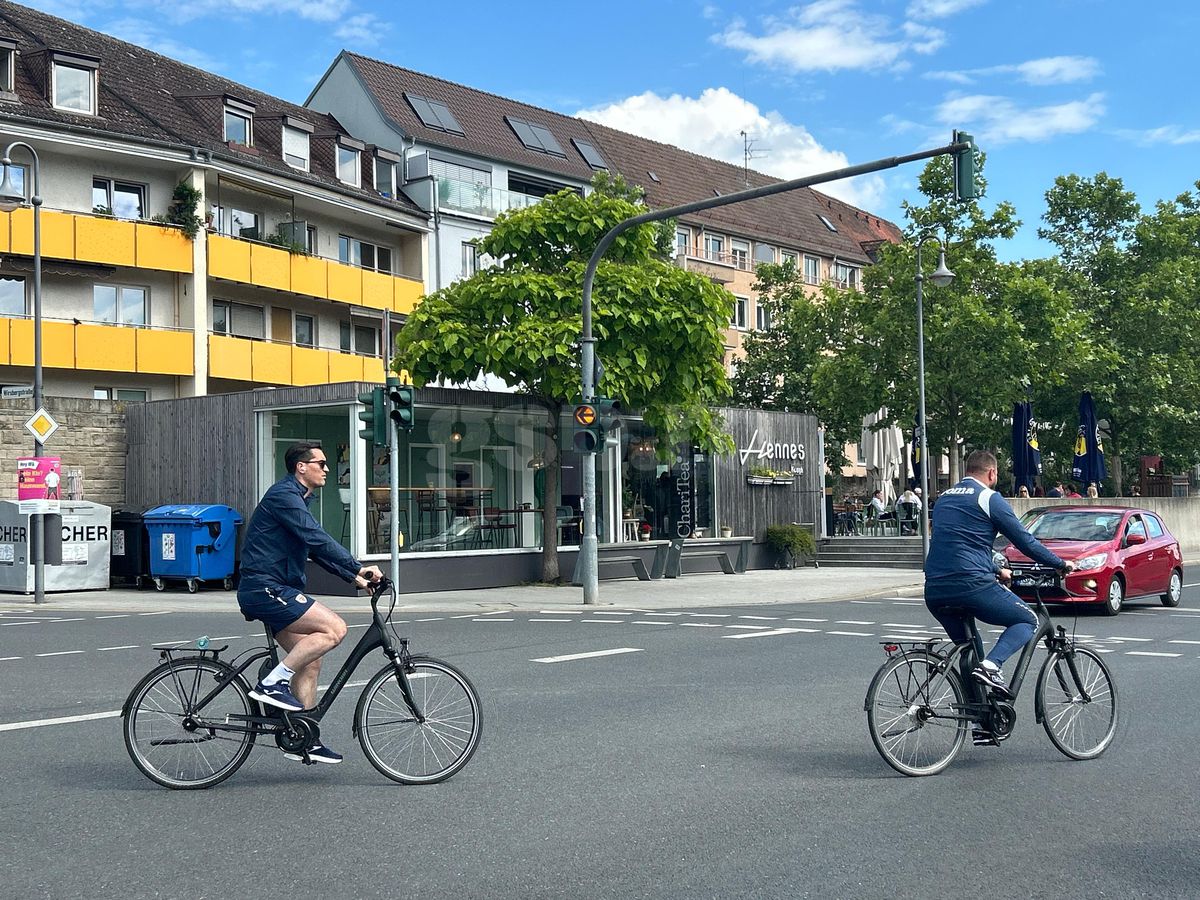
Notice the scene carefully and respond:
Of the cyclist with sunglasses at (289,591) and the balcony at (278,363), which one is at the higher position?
the balcony at (278,363)

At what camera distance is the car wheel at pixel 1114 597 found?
18.6 m

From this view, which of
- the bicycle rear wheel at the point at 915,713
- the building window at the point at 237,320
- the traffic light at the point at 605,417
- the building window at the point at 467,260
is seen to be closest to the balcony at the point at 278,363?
the building window at the point at 237,320

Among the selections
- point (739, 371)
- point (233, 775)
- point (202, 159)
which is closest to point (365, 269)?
point (202, 159)

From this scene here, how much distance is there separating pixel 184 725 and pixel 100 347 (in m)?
30.0

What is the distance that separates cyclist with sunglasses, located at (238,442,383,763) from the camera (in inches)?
275

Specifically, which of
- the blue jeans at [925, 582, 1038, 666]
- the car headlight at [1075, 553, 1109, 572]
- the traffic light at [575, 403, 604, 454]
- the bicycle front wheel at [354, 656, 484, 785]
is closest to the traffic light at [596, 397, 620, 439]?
the traffic light at [575, 403, 604, 454]

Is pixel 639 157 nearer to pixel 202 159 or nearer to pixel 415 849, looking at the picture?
pixel 202 159

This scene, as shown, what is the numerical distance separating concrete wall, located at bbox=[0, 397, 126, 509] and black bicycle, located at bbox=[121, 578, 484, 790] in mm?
22469

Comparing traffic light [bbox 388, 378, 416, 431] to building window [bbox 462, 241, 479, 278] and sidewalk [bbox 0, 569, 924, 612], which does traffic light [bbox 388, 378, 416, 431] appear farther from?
building window [bbox 462, 241, 479, 278]

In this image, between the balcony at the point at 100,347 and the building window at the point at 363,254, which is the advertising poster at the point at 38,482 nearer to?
the balcony at the point at 100,347

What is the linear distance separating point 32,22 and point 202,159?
6884 millimetres

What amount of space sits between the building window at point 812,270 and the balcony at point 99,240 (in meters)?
41.1

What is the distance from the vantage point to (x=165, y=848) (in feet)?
19.0

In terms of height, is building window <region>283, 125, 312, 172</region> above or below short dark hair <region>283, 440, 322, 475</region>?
above
